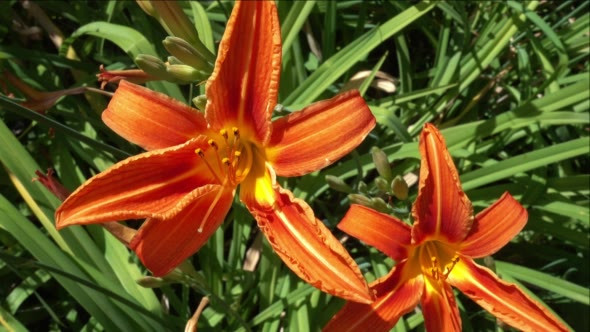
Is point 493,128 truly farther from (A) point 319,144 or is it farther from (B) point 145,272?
(B) point 145,272

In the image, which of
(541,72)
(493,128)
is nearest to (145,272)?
(493,128)

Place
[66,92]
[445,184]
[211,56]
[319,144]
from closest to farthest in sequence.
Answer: [319,144], [445,184], [211,56], [66,92]

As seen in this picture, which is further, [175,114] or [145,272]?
[145,272]

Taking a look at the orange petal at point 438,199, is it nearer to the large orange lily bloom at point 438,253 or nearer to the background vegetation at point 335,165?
the large orange lily bloom at point 438,253

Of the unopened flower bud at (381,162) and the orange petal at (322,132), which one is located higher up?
the orange petal at (322,132)

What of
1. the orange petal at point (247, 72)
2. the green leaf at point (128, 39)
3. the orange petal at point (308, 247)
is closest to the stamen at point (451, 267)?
the orange petal at point (308, 247)

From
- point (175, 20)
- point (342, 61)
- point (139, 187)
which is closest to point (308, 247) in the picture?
point (139, 187)
